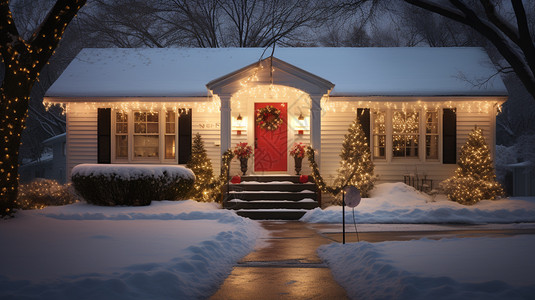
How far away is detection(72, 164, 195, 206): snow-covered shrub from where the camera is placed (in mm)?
13406

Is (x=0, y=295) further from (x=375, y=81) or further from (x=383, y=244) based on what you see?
(x=375, y=81)

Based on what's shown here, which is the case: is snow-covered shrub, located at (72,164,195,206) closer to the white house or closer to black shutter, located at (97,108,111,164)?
the white house

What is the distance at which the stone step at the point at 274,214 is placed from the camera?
1380 cm

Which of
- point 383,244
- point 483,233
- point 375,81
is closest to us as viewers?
point 383,244

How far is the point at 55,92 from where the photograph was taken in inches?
654

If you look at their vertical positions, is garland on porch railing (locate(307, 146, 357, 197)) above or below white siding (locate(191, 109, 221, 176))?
below

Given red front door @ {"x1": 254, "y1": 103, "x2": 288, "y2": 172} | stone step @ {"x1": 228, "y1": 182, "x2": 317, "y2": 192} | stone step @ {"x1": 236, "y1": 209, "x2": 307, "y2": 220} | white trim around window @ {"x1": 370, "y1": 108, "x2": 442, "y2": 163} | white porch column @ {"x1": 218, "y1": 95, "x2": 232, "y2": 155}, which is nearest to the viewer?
stone step @ {"x1": 236, "y1": 209, "x2": 307, "y2": 220}

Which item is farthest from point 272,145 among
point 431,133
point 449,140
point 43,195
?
point 43,195

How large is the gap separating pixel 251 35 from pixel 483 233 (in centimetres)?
2171

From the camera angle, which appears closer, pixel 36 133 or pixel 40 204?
pixel 40 204

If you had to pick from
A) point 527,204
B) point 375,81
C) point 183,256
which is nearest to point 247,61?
point 375,81

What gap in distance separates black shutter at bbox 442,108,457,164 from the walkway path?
8.17m

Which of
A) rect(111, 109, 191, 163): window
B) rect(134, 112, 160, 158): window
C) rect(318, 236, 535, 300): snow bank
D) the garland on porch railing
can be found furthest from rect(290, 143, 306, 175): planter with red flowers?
rect(318, 236, 535, 300): snow bank

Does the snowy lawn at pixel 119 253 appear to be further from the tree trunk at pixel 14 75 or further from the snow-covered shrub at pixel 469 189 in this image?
the snow-covered shrub at pixel 469 189
